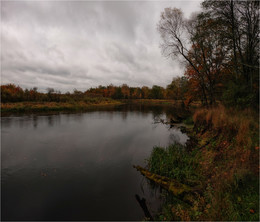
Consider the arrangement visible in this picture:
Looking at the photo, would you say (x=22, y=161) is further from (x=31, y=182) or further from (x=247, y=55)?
(x=247, y=55)

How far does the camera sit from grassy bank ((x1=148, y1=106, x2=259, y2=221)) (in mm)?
4152

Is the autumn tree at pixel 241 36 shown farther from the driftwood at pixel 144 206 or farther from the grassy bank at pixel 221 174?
the driftwood at pixel 144 206

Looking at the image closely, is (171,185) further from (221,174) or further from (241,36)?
(241,36)

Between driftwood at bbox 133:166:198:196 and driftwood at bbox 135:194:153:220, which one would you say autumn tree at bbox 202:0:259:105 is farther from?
driftwood at bbox 135:194:153:220

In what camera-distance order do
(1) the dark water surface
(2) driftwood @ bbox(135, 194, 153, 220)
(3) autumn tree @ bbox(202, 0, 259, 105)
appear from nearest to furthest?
1. (2) driftwood @ bbox(135, 194, 153, 220)
2. (1) the dark water surface
3. (3) autumn tree @ bbox(202, 0, 259, 105)

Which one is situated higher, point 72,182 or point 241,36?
point 241,36

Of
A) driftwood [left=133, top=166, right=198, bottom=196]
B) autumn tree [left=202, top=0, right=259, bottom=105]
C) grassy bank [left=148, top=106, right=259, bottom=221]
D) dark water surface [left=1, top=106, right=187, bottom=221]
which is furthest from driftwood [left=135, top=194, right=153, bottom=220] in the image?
autumn tree [left=202, top=0, right=259, bottom=105]

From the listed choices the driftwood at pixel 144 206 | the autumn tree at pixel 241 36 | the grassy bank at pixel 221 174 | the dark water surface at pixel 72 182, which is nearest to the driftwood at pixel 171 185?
the grassy bank at pixel 221 174

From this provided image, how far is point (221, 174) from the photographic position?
19.3 ft

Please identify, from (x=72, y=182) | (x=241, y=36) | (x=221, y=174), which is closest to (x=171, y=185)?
(x=221, y=174)

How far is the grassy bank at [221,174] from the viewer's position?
415cm

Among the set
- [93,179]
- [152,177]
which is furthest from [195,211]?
[93,179]

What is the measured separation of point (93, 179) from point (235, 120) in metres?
10.2

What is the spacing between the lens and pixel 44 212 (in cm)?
619
